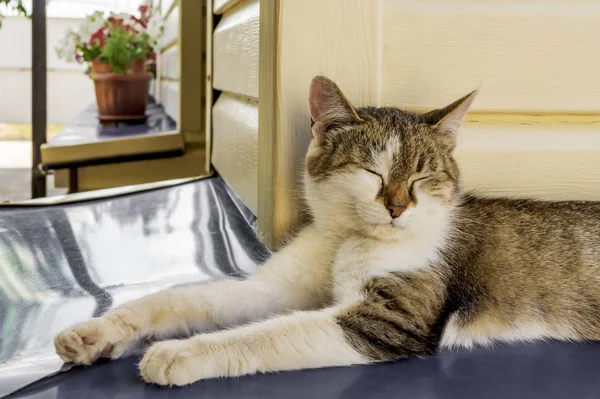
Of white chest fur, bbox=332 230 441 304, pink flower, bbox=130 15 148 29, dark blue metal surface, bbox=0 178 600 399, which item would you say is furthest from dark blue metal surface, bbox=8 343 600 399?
pink flower, bbox=130 15 148 29

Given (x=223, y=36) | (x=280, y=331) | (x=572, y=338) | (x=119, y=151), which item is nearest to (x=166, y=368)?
(x=280, y=331)

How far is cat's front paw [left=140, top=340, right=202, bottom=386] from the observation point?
900mm

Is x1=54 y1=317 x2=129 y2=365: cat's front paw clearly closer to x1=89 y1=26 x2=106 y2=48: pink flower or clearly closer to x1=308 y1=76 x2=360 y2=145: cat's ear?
x1=308 y1=76 x2=360 y2=145: cat's ear

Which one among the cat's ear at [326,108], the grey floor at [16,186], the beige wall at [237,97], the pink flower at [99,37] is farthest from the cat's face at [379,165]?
the grey floor at [16,186]

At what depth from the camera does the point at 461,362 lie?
103 cm

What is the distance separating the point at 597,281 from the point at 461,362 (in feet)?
1.16

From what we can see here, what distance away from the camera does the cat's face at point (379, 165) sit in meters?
1.14

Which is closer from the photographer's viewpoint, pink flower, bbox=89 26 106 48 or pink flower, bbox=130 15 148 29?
pink flower, bbox=89 26 106 48

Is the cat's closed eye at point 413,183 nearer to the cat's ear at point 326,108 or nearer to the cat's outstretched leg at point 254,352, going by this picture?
the cat's ear at point 326,108

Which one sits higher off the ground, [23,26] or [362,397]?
[23,26]

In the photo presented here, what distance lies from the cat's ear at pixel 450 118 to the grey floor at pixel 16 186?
12.3ft

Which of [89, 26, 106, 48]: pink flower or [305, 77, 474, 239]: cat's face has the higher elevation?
[89, 26, 106, 48]: pink flower

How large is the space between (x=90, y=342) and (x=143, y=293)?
0.98 ft

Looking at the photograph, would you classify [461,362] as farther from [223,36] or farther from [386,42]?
[223,36]
